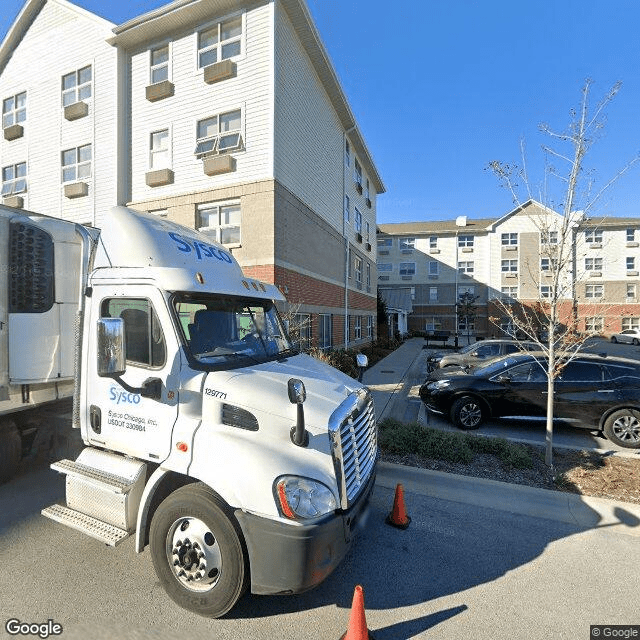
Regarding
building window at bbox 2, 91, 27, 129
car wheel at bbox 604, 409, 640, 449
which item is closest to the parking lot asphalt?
car wheel at bbox 604, 409, 640, 449

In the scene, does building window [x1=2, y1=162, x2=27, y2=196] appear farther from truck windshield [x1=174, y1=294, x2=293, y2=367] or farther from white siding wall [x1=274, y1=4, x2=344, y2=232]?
truck windshield [x1=174, y1=294, x2=293, y2=367]

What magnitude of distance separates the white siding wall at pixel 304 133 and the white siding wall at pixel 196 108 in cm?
45

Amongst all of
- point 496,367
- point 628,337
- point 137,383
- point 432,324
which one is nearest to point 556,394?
point 496,367

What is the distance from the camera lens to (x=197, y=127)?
1193 cm

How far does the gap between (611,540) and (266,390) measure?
12.9 ft

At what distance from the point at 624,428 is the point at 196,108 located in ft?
47.2

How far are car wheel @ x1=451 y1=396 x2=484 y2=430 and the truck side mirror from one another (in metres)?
6.46

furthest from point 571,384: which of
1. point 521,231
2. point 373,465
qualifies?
point 521,231

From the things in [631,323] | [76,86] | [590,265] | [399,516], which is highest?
[76,86]

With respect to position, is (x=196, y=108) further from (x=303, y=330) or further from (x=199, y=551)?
(x=199, y=551)

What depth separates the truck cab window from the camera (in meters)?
3.00

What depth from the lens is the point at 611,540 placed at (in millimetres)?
3656

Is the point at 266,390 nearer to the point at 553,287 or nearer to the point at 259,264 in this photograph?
the point at 553,287

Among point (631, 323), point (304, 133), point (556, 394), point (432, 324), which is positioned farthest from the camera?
point (432, 324)
